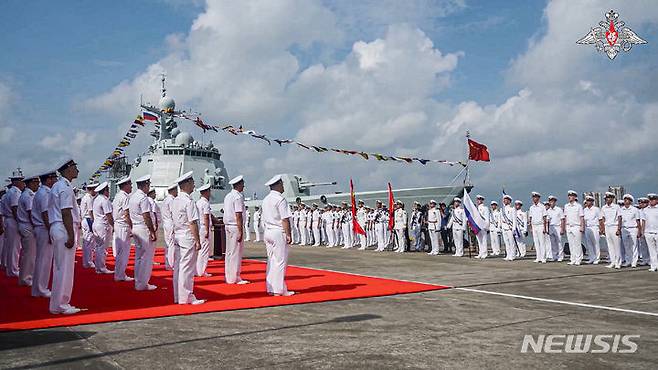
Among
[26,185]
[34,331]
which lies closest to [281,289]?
[34,331]

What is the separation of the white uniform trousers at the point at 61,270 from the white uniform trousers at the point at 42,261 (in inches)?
44.3

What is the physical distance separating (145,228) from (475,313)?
5586 mm

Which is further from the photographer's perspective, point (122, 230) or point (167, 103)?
point (167, 103)

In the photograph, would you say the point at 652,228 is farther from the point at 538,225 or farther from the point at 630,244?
the point at 538,225

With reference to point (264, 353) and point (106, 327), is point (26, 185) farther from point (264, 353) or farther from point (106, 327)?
point (264, 353)

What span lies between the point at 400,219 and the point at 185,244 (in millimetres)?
11839

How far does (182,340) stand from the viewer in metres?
4.29

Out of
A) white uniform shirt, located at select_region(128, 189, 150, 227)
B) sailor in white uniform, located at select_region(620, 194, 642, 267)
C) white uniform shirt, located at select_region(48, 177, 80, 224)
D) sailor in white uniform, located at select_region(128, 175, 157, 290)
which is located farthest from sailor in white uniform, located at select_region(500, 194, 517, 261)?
white uniform shirt, located at select_region(48, 177, 80, 224)

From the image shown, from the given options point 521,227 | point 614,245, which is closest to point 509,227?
point 521,227

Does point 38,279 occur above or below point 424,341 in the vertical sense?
above

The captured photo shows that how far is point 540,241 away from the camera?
13.2 m

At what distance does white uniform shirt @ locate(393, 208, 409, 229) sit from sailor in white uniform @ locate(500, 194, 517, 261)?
347 centimetres

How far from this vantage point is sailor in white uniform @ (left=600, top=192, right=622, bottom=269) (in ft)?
37.3

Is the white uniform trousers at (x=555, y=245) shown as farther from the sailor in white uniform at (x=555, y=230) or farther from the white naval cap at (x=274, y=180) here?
Result: the white naval cap at (x=274, y=180)
